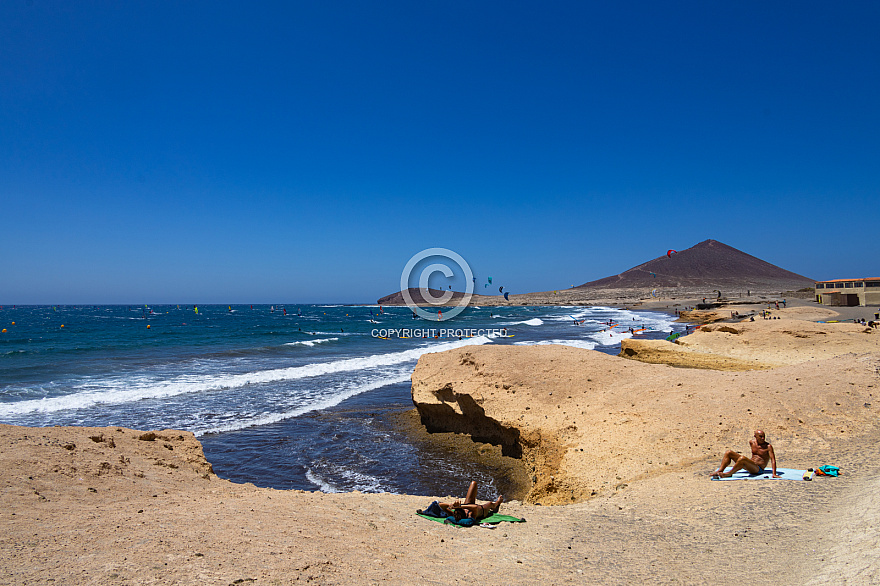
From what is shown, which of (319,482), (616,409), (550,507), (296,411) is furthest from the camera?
(296,411)

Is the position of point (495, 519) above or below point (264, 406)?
above

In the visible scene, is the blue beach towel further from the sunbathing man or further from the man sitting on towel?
the sunbathing man

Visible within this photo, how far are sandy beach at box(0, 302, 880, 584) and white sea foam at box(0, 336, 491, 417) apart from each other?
1077 cm

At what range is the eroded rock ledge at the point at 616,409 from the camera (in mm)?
7945

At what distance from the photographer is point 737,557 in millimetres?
4484

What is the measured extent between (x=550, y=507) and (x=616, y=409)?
13.6 feet

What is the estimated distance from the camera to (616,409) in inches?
391

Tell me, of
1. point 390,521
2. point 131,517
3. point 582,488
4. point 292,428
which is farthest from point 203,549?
point 292,428

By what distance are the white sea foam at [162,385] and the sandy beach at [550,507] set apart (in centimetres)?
1077

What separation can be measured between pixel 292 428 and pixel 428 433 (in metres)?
3.98

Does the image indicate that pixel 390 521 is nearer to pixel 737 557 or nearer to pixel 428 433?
pixel 737 557

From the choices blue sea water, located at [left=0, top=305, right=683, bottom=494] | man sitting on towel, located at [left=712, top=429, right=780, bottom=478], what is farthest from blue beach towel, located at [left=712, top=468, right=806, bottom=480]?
blue sea water, located at [left=0, top=305, right=683, bottom=494]

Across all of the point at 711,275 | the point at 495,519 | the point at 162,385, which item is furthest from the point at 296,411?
the point at 711,275

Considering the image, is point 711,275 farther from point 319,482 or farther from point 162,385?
point 319,482
